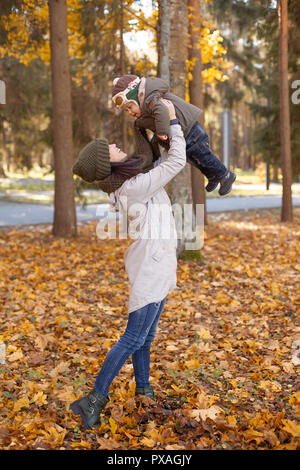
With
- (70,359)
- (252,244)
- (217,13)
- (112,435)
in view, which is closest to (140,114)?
(112,435)

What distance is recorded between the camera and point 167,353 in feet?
14.7

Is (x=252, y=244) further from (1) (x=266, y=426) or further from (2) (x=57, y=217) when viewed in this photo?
(1) (x=266, y=426)

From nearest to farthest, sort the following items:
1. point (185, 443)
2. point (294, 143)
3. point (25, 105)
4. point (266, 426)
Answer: point (185, 443) < point (266, 426) < point (25, 105) < point (294, 143)

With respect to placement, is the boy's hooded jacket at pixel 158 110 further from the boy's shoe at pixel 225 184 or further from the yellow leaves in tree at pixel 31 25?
the yellow leaves in tree at pixel 31 25

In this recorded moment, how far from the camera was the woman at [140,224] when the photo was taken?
283 cm

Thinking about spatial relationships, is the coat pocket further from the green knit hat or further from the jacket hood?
the jacket hood

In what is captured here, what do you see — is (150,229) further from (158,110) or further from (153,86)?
(153,86)

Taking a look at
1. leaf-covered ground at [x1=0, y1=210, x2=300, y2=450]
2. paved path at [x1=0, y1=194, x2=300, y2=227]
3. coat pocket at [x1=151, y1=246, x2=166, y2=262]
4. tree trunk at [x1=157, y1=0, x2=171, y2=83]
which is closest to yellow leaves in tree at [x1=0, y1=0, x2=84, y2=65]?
tree trunk at [x1=157, y1=0, x2=171, y2=83]

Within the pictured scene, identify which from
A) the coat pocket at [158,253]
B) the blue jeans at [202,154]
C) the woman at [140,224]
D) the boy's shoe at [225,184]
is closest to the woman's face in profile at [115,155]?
the woman at [140,224]

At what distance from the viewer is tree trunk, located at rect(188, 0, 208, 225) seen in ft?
30.9

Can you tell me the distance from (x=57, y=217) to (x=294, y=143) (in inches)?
337

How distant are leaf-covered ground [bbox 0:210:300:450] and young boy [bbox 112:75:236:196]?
1.56 meters

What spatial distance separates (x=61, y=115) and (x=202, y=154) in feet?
23.5

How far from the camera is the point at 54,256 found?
870 cm
